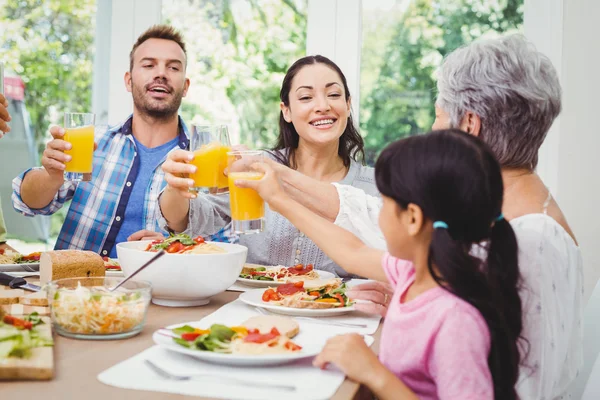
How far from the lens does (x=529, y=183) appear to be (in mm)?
1513

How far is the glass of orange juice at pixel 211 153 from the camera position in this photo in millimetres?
1938

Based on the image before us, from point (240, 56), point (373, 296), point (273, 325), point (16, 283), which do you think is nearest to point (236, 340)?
point (273, 325)

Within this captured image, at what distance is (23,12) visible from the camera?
425cm

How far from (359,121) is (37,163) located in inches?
79.8

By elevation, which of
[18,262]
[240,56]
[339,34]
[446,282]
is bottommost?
[18,262]

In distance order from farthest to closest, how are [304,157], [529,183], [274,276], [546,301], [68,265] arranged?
[304,157] → [274,276] → [68,265] → [529,183] → [546,301]

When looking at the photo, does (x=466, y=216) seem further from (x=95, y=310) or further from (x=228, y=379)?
(x=95, y=310)

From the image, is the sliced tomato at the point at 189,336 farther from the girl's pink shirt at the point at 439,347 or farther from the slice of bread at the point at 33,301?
the slice of bread at the point at 33,301

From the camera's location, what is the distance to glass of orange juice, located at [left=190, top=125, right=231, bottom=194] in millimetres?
1938

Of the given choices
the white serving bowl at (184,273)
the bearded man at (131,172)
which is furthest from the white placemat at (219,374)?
the bearded man at (131,172)

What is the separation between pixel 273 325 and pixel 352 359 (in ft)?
0.79

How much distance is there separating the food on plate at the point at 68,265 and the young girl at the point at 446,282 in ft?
2.99

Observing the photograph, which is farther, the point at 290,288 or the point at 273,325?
the point at 290,288

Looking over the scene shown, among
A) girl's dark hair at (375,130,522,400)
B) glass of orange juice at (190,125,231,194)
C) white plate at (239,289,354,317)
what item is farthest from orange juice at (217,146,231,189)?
girl's dark hair at (375,130,522,400)
